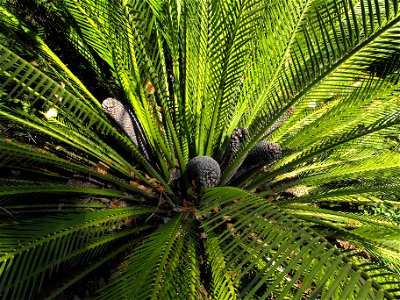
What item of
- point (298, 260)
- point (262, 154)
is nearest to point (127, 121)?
point (262, 154)

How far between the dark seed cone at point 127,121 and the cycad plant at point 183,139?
1cm

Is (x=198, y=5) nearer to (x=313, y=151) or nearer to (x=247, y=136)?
(x=247, y=136)

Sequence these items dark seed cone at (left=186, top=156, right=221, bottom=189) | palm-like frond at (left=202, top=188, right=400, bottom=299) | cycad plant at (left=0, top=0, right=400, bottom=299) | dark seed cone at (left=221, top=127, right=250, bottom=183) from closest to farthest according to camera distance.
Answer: palm-like frond at (left=202, top=188, right=400, bottom=299) < cycad plant at (left=0, top=0, right=400, bottom=299) < dark seed cone at (left=186, top=156, right=221, bottom=189) < dark seed cone at (left=221, top=127, right=250, bottom=183)

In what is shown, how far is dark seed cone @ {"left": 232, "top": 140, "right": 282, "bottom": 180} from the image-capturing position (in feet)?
7.07

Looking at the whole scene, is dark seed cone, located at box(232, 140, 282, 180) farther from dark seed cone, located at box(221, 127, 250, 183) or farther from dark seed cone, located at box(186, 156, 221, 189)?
dark seed cone, located at box(186, 156, 221, 189)

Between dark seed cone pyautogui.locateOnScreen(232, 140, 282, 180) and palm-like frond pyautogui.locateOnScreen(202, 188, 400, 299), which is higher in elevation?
dark seed cone pyautogui.locateOnScreen(232, 140, 282, 180)

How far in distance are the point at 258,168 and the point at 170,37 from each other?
112 cm

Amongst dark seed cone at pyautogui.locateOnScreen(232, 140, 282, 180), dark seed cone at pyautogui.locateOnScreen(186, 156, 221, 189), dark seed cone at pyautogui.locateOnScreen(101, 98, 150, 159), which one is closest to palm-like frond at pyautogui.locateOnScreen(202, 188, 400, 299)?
dark seed cone at pyautogui.locateOnScreen(186, 156, 221, 189)

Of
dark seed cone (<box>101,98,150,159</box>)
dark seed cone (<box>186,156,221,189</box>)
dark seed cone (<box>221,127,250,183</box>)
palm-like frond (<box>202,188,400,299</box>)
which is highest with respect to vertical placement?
dark seed cone (<box>101,98,150,159</box>)

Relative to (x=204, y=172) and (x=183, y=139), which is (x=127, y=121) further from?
(x=204, y=172)

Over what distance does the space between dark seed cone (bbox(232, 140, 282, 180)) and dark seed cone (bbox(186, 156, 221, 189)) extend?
10.4 inches

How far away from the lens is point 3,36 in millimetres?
2137

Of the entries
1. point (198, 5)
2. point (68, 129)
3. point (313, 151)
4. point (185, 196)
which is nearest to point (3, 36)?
point (68, 129)

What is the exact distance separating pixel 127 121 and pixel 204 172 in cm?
63
